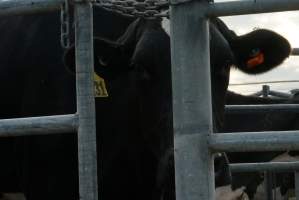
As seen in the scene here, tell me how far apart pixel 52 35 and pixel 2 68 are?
18.5 inches

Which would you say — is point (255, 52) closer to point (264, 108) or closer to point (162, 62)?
point (264, 108)

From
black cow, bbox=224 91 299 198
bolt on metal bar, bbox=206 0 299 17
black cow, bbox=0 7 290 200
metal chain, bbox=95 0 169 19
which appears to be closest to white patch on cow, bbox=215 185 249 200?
black cow, bbox=224 91 299 198

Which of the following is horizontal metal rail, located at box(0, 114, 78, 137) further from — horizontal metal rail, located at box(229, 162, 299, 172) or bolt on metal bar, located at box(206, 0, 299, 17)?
horizontal metal rail, located at box(229, 162, 299, 172)

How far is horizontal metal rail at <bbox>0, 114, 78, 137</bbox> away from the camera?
6.81 feet

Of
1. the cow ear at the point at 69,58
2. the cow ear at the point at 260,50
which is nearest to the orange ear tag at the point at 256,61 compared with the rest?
the cow ear at the point at 260,50

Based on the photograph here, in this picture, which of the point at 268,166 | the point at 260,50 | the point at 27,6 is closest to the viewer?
the point at 27,6

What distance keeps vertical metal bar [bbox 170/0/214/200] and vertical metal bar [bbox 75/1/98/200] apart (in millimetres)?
276

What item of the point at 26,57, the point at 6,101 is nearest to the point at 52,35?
the point at 26,57

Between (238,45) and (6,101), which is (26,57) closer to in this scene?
(6,101)

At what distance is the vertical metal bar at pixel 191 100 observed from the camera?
192 cm

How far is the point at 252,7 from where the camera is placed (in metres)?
1.85

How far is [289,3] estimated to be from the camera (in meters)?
1.82

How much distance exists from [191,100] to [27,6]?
63cm

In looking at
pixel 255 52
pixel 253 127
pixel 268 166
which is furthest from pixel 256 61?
pixel 253 127
